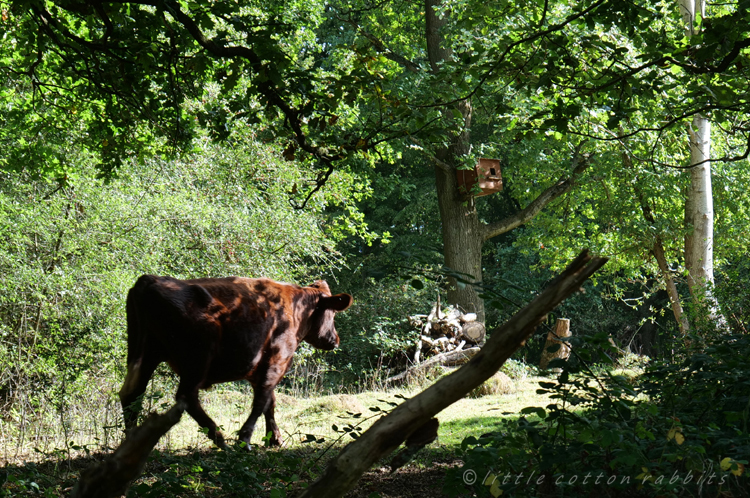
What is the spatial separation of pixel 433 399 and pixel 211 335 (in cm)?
326

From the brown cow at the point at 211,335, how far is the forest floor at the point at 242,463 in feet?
0.94

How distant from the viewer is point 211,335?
5379 mm

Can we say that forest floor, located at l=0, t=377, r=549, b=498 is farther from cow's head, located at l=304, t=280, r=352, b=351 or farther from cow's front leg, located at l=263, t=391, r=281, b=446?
cow's head, located at l=304, t=280, r=352, b=351

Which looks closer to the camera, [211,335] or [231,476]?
[231,476]

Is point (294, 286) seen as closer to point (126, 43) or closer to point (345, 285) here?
point (126, 43)

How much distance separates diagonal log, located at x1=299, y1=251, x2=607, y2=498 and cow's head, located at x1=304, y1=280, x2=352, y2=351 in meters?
4.30

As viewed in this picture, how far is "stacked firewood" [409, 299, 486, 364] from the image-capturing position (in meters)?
15.6

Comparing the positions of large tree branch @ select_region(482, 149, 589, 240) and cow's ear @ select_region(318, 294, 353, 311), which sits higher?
large tree branch @ select_region(482, 149, 589, 240)

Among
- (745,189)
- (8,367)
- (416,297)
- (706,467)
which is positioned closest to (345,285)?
(416,297)

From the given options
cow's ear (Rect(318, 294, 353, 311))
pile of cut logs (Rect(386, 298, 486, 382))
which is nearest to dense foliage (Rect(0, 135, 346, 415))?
cow's ear (Rect(318, 294, 353, 311))

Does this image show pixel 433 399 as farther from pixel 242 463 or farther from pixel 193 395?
pixel 193 395

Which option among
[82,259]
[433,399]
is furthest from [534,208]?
[433,399]

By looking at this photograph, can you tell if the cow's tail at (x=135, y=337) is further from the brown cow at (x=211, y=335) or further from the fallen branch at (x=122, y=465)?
the fallen branch at (x=122, y=465)

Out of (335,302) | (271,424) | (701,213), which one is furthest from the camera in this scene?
(701,213)
